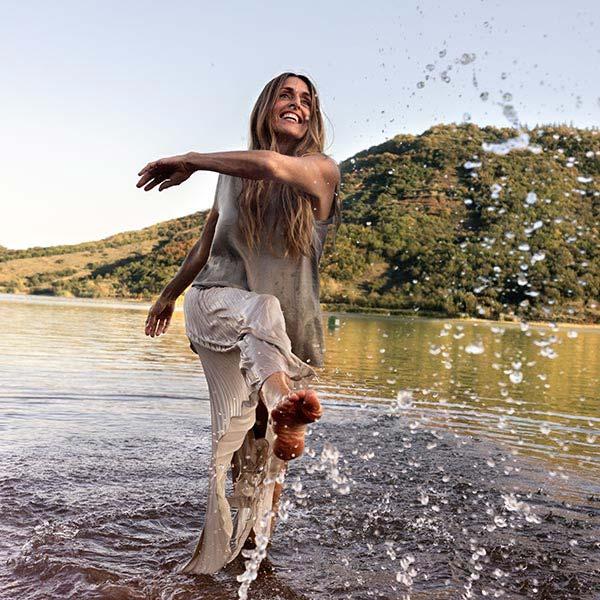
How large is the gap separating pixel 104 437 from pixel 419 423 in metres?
4.02

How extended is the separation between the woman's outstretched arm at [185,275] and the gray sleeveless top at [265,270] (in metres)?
0.24

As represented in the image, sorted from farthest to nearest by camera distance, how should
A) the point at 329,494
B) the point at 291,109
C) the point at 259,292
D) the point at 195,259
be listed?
the point at 329,494 < the point at 195,259 < the point at 291,109 < the point at 259,292

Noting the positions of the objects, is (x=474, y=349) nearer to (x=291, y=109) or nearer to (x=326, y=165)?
(x=291, y=109)

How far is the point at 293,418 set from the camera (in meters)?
2.61

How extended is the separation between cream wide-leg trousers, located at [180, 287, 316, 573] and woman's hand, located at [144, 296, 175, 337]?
56cm

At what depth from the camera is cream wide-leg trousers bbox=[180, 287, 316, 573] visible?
9.84 ft

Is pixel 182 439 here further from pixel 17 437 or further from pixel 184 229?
pixel 184 229

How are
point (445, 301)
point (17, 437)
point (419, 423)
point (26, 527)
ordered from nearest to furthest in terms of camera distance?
point (26, 527)
point (17, 437)
point (419, 423)
point (445, 301)

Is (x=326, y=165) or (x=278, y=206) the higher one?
(x=326, y=165)

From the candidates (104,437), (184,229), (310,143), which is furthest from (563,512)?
(184,229)

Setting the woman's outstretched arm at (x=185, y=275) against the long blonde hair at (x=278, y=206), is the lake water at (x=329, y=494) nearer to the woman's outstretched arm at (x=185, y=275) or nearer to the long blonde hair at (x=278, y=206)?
the woman's outstretched arm at (x=185, y=275)

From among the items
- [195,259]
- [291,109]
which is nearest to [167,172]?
[291,109]

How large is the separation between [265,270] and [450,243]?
4734 centimetres

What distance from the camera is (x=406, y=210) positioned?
4866 centimetres
